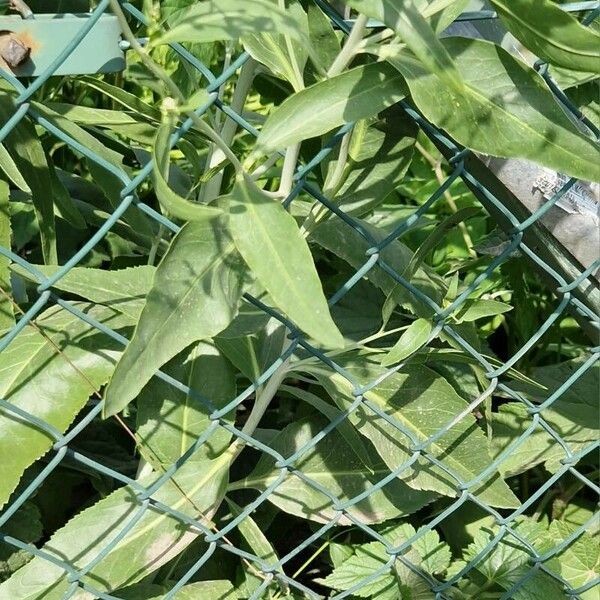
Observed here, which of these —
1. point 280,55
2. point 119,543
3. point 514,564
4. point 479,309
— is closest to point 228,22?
point 280,55

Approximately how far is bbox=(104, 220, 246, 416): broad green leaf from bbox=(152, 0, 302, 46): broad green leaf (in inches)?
9.3

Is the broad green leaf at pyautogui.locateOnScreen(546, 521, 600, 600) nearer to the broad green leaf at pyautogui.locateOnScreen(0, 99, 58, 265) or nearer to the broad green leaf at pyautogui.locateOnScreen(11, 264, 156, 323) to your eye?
the broad green leaf at pyautogui.locateOnScreen(11, 264, 156, 323)

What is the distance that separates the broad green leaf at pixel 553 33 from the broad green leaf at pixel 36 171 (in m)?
0.66

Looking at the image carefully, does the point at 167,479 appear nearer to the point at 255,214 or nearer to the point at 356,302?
the point at 255,214

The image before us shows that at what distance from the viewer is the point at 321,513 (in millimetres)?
1595

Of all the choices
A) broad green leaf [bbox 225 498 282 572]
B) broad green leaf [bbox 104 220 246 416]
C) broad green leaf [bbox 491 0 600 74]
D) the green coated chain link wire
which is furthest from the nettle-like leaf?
broad green leaf [bbox 491 0 600 74]

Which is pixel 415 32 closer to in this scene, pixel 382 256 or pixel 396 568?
pixel 382 256

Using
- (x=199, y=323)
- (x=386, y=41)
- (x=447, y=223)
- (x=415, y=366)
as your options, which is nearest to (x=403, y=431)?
(x=415, y=366)

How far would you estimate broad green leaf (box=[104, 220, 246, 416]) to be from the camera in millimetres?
1031

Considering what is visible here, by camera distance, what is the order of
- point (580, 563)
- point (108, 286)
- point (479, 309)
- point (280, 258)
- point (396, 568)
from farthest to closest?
1. point (580, 563)
2. point (396, 568)
3. point (479, 309)
4. point (108, 286)
5. point (280, 258)

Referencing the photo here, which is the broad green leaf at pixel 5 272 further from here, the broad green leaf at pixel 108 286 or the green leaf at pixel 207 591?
the green leaf at pixel 207 591

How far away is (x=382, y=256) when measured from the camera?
1.54 metres

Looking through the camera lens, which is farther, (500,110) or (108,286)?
(108,286)

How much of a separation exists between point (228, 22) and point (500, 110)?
386 millimetres
